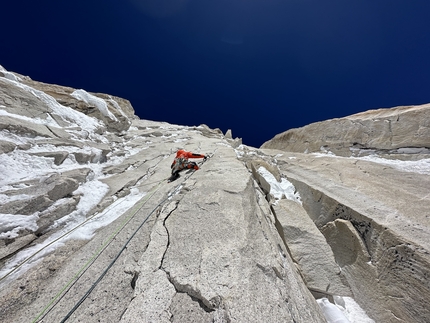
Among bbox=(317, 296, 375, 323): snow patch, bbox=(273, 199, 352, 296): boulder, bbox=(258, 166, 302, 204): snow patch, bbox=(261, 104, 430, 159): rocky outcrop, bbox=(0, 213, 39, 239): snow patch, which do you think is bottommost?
bbox=(317, 296, 375, 323): snow patch

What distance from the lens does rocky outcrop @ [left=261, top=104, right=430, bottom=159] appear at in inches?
406

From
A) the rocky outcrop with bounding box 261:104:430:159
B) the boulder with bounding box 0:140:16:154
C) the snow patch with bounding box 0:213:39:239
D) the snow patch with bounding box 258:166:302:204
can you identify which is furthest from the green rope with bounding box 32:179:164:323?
the rocky outcrop with bounding box 261:104:430:159

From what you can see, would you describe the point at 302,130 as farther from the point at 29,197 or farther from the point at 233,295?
the point at 29,197

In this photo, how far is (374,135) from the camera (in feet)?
41.1

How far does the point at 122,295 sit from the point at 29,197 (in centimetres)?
413

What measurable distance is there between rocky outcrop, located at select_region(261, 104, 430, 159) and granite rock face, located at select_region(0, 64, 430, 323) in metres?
3.35

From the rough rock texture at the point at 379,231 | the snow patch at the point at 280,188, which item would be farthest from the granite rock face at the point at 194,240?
the snow patch at the point at 280,188

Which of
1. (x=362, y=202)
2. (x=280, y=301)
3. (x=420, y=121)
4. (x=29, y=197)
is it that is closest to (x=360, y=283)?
(x=362, y=202)

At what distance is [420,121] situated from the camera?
10.6m

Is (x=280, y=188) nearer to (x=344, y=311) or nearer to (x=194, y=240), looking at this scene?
(x=344, y=311)

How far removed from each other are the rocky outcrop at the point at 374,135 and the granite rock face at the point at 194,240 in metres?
3.35

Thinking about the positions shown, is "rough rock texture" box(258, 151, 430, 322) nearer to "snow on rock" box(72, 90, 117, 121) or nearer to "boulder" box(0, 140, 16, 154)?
"boulder" box(0, 140, 16, 154)

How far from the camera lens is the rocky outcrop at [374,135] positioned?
1030cm

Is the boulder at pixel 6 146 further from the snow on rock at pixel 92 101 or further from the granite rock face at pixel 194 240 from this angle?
the snow on rock at pixel 92 101
